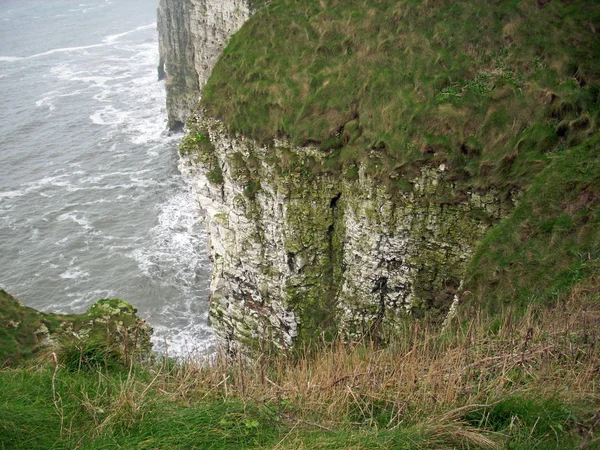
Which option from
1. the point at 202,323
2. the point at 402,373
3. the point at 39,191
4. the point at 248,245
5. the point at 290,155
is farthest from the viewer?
the point at 39,191

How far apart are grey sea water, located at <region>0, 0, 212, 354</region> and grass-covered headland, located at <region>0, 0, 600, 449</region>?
956 cm

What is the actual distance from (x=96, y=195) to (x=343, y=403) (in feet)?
139

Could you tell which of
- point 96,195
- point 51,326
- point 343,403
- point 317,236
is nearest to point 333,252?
point 317,236

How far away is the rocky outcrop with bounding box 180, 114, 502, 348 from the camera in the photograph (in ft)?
61.2

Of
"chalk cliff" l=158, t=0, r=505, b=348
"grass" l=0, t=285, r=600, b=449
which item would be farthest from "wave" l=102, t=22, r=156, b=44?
"grass" l=0, t=285, r=600, b=449

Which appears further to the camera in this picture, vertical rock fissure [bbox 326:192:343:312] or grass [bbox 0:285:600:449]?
vertical rock fissure [bbox 326:192:343:312]

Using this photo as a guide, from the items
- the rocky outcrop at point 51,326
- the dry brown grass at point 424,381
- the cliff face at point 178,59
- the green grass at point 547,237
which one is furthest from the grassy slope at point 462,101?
the cliff face at point 178,59

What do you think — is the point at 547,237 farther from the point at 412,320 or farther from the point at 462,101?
the point at 412,320

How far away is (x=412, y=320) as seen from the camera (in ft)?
62.7

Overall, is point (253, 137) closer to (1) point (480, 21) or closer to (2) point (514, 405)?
(1) point (480, 21)

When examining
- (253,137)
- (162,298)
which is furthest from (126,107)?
(253,137)

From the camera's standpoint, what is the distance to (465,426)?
5.79 metres

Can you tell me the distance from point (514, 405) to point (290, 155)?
52.4 ft

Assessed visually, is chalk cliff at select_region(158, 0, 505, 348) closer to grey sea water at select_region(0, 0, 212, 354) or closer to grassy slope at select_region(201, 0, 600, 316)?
grassy slope at select_region(201, 0, 600, 316)
